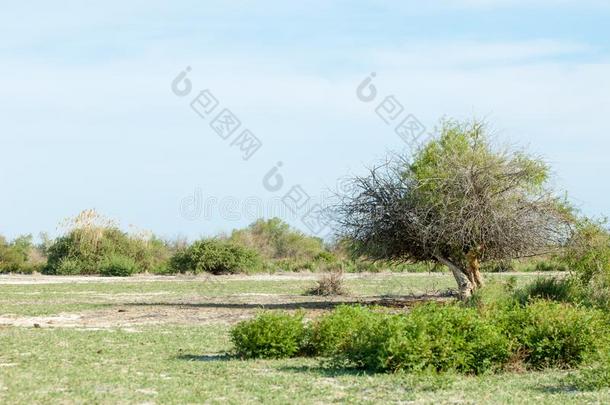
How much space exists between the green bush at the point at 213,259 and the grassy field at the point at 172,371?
23.5 meters

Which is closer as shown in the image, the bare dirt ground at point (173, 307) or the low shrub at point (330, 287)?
the bare dirt ground at point (173, 307)

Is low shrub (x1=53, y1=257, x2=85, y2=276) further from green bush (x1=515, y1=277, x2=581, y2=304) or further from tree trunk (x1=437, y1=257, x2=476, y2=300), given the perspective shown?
green bush (x1=515, y1=277, x2=581, y2=304)

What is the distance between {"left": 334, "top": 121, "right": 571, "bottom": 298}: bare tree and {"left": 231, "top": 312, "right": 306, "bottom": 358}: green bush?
11.6m

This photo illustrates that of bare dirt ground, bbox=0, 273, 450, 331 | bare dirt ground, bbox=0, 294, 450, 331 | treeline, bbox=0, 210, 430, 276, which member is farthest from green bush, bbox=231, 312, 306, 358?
treeline, bbox=0, 210, 430, 276

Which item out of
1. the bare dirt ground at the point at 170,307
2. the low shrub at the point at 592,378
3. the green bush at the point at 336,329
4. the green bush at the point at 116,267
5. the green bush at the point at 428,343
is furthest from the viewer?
the green bush at the point at 116,267

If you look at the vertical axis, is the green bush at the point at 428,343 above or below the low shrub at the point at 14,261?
below

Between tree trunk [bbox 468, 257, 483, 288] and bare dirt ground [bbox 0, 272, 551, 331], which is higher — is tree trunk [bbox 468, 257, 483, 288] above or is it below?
above

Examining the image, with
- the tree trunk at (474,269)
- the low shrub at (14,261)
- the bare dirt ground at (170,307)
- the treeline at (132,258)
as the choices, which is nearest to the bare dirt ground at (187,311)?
the bare dirt ground at (170,307)

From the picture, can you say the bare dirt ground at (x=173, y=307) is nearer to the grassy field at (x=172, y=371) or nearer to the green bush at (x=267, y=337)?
the grassy field at (x=172, y=371)

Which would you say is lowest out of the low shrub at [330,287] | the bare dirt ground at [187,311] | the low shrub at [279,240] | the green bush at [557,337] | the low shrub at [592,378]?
the low shrub at [592,378]

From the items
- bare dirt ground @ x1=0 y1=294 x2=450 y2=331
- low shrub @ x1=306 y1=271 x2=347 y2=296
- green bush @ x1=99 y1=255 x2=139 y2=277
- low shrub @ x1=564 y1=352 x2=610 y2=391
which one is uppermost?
green bush @ x1=99 y1=255 x2=139 y2=277

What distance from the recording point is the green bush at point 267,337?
16891 millimetres

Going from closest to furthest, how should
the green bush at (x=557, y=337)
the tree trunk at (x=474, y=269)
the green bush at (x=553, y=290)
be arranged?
the green bush at (x=557, y=337)
the green bush at (x=553, y=290)
the tree trunk at (x=474, y=269)

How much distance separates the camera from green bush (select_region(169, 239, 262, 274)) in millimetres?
54625
